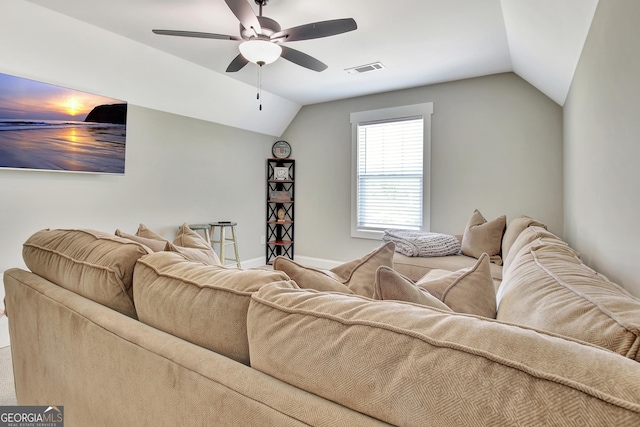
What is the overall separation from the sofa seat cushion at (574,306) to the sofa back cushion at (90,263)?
115 centimetres

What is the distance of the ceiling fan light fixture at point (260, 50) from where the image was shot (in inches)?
93.4

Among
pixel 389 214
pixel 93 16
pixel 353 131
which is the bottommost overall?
pixel 389 214

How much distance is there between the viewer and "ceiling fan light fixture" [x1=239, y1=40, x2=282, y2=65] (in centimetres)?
237

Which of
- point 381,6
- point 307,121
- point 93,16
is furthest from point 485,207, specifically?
point 93,16

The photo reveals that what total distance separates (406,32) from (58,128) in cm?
318

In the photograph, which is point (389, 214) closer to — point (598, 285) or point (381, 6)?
point (381, 6)

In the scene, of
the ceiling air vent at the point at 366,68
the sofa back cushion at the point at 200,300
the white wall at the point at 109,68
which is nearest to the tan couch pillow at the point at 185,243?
the sofa back cushion at the point at 200,300

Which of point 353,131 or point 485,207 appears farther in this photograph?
point 353,131

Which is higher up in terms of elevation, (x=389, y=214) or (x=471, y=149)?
(x=471, y=149)

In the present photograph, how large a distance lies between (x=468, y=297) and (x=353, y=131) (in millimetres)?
4147

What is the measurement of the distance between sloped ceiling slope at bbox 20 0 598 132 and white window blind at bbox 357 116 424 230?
2.82 feet

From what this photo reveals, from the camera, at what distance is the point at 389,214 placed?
4676mm

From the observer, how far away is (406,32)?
9.45ft

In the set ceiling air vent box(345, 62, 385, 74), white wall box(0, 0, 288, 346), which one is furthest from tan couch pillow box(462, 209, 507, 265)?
white wall box(0, 0, 288, 346)
